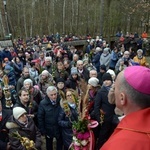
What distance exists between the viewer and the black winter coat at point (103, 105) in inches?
209

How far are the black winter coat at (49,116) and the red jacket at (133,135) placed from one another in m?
3.68

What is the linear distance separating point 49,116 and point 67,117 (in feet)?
1.28

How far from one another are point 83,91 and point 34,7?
43.7 m

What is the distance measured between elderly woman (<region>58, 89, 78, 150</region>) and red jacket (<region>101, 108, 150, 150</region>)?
3.22 meters

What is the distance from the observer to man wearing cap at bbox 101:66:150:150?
1.41m

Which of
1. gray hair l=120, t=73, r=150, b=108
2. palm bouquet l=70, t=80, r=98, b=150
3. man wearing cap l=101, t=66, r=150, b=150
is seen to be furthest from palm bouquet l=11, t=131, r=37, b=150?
gray hair l=120, t=73, r=150, b=108

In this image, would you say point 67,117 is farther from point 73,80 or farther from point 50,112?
point 73,80

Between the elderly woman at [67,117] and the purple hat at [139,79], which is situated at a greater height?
the purple hat at [139,79]

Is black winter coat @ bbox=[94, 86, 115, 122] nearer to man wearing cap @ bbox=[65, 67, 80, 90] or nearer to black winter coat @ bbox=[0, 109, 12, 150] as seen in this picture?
black winter coat @ bbox=[0, 109, 12, 150]

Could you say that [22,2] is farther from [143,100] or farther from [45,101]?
[143,100]

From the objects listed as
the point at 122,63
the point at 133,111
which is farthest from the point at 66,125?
the point at 122,63

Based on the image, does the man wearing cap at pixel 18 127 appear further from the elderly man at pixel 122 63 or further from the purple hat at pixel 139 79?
the elderly man at pixel 122 63

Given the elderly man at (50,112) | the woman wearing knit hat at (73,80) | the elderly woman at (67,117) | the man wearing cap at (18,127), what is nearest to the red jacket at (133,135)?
the man wearing cap at (18,127)

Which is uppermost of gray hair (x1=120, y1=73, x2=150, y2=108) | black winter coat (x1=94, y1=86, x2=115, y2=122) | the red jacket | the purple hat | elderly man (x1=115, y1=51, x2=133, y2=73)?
the purple hat
